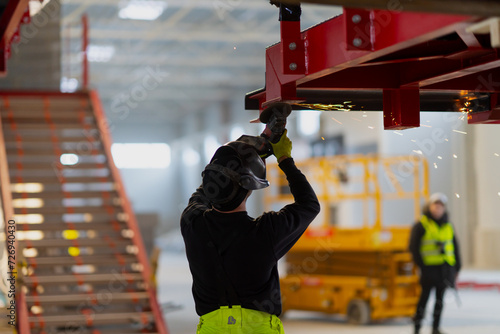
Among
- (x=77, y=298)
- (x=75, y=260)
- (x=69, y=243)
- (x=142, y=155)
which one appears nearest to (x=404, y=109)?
(x=77, y=298)

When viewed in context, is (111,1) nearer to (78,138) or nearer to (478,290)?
(78,138)

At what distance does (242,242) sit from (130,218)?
779 centimetres

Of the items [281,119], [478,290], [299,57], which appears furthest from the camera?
[478,290]

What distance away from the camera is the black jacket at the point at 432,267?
991 cm

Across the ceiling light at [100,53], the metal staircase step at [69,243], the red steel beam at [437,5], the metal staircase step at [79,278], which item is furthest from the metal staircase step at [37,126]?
Result: the ceiling light at [100,53]

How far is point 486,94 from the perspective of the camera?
342cm

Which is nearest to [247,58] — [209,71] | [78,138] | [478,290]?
[209,71]

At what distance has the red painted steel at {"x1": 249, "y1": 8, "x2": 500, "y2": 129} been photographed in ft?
7.39

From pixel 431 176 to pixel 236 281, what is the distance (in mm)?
20692

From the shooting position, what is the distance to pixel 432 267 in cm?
994

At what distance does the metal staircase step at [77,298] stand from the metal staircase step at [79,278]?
0.68 ft

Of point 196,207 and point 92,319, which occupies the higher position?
point 196,207

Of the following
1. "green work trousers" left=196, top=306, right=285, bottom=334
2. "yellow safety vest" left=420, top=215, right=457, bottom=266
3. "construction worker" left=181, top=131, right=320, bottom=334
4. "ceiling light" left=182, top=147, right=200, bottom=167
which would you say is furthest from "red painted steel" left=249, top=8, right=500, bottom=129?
"ceiling light" left=182, top=147, right=200, bottom=167

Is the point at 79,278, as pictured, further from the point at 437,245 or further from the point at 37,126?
the point at 437,245
